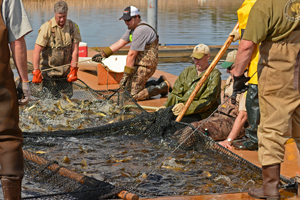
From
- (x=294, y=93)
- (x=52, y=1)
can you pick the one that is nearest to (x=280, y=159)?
(x=294, y=93)

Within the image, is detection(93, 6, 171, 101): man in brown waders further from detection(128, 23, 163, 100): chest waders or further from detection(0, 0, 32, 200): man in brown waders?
detection(0, 0, 32, 200): man in brown waders

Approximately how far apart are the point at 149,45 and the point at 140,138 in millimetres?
2469

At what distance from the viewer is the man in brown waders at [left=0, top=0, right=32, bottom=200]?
9.50 ft

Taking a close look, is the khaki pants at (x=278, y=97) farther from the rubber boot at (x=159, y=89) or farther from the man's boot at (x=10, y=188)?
the rubber boot at (x=159, y=89)

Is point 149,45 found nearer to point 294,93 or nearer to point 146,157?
point 146,157

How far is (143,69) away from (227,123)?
7.89 feet

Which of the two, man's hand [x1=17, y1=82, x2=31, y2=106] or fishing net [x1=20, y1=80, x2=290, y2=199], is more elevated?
man's hand [x1=17, y1=82, x2=31, y2=106]

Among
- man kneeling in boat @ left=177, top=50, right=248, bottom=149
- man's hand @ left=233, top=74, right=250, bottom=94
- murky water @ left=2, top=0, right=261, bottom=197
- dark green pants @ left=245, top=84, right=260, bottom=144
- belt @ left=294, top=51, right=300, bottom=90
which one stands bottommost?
murky water @ left=2, top=0, right=261, bottom=197

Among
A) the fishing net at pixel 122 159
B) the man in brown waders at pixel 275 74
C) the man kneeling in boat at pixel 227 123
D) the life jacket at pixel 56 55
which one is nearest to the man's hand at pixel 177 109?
the fishing net at pixel 122 159

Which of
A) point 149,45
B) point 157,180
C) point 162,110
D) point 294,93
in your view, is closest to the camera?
point 294,93

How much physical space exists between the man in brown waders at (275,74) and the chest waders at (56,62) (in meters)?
4.19

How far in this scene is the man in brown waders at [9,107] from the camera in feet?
9.50

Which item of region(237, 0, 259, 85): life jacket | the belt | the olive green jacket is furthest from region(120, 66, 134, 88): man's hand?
the belt

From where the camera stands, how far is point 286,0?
10.1ft
